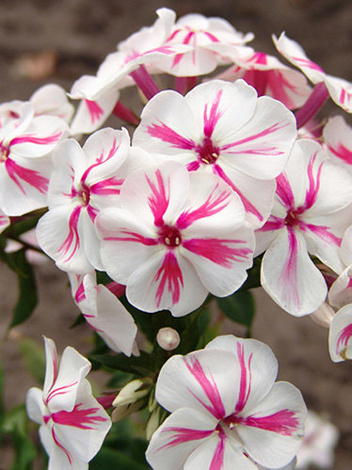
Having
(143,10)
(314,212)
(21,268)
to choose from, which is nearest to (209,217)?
(314,212)

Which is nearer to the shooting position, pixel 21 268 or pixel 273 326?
pixel 21 268

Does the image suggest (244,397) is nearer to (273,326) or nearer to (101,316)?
(101,316)

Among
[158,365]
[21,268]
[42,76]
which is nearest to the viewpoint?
[158,365]

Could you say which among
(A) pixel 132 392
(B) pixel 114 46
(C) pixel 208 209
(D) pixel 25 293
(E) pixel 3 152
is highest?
(C) pixel 208 209

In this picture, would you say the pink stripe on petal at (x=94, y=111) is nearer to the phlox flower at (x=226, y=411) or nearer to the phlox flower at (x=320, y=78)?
the phlox flower at (x=320, y=78)

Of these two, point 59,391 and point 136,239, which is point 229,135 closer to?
point 136,239

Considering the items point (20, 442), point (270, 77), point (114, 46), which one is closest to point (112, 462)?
point (20, 442)
